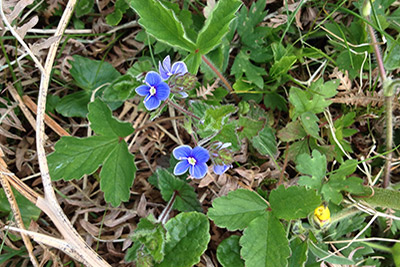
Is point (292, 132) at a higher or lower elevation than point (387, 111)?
lower

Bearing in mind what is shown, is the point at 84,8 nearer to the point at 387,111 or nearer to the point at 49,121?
the point at 49,121

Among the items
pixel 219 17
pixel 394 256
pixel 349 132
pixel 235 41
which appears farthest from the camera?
pixel 235 41

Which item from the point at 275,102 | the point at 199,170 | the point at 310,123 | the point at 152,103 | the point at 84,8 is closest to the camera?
the point at 152,103

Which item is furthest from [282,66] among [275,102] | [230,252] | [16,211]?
[16,211]

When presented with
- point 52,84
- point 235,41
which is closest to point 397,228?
point 235,41

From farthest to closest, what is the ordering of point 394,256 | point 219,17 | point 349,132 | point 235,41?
1. point 235,41
2. point 349,132
3. point 394,256
4. point 219,17

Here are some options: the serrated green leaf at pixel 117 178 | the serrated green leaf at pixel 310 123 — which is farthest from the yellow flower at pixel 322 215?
→ the serrated green leaf at pixel 117 178

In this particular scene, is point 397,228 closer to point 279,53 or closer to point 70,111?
point 279,53

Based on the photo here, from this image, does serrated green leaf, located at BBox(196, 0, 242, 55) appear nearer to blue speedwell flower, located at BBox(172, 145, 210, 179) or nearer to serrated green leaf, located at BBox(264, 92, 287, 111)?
blue speedwell flower, located at BBox(172, 145, 210, 179)
